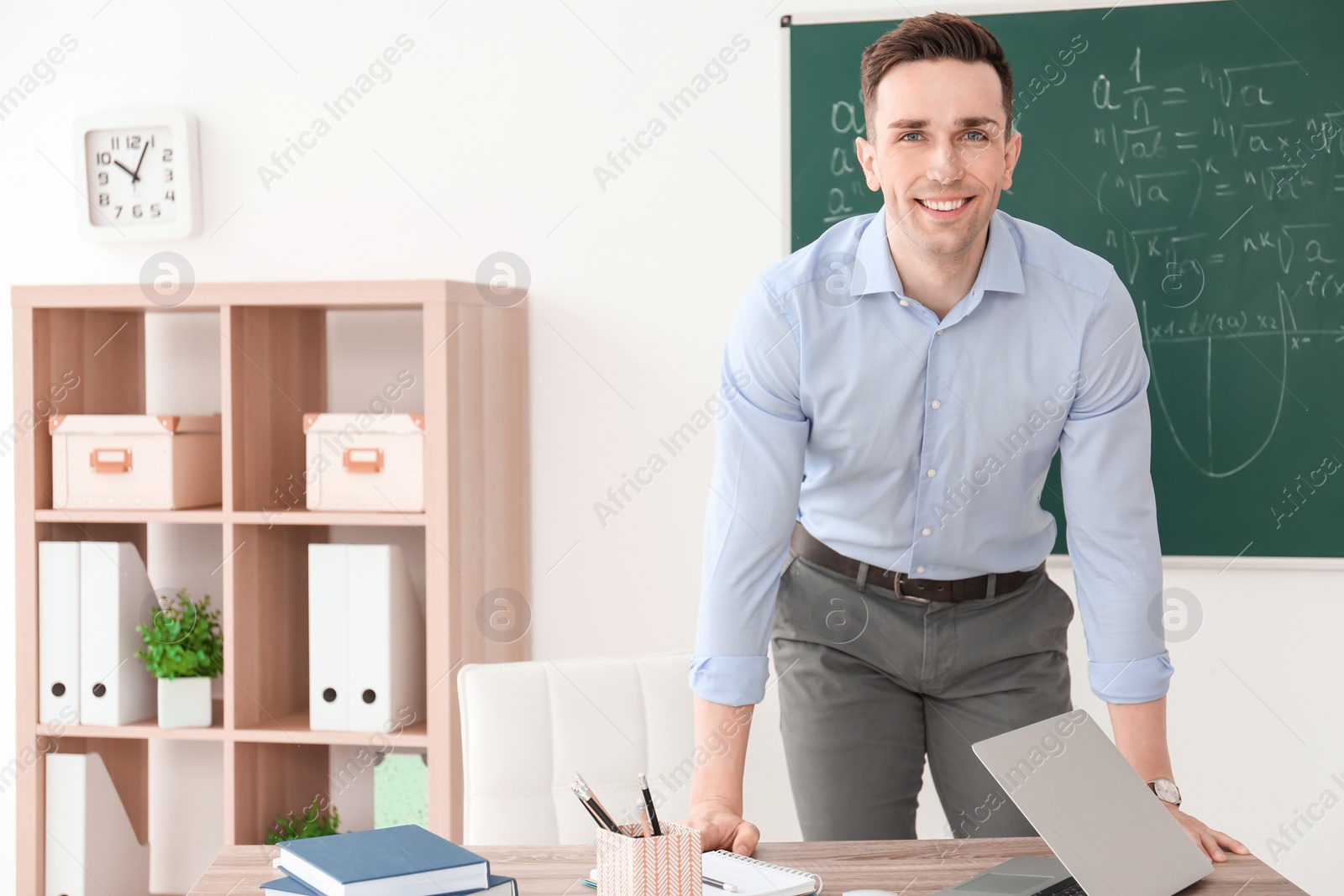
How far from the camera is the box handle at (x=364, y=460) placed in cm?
223

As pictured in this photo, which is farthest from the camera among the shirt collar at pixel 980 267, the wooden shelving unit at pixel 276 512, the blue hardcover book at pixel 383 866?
the wooden shelving unit at pixel 276 512

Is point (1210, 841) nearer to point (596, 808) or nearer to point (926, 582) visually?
point (926, 582)

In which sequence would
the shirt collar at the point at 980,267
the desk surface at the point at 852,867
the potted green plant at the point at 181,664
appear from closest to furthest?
the desk surface at the point at 852,867
the shirt collar at the point at 980,267
the potted green plant at the point at 181,664

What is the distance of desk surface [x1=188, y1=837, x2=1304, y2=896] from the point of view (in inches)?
42.4

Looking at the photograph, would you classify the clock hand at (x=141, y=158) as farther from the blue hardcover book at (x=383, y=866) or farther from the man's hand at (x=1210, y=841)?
the man's hand at (x=1210, y=841)

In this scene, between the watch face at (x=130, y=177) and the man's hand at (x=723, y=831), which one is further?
the watch face at (x=130, y=177)

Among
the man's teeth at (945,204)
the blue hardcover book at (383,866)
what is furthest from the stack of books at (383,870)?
the man's teeth at (945,204)

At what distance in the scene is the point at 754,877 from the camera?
1.08 metres

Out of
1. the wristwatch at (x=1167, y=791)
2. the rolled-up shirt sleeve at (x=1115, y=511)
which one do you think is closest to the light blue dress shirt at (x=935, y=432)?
the rolled-up shirt sleeve at (x=1115, y=511)

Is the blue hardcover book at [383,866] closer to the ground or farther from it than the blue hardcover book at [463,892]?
farther from it

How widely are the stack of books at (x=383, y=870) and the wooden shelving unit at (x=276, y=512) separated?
1154 mm

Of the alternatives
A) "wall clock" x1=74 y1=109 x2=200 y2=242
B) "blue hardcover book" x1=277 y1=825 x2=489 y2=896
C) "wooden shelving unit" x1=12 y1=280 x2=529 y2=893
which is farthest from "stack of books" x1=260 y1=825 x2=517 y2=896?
"wall clock" x1=74 y1=109 x2=200 y2=242

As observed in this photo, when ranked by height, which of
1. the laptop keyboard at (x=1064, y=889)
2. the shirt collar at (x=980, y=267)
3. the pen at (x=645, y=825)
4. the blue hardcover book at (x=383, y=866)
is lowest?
the laptop keyboard at (x=1064, y=889)

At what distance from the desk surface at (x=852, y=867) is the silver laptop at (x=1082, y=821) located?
3 centimetres
